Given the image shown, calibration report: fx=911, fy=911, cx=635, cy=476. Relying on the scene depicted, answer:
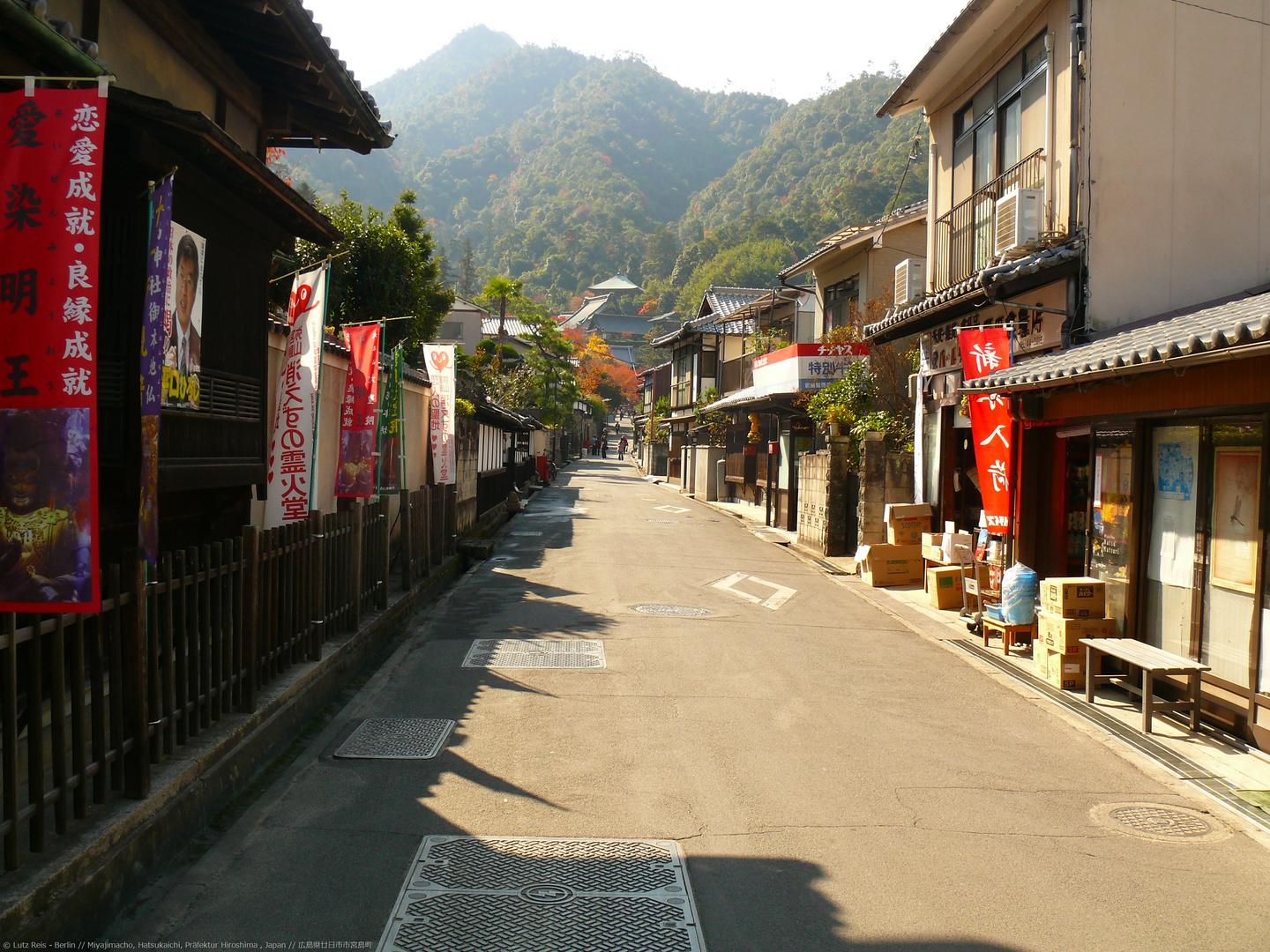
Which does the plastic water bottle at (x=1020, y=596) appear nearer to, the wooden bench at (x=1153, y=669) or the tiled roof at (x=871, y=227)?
the wooden bench at (x=1153, y=669)

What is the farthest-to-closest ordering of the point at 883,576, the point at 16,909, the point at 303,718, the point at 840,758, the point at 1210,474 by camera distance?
the point at 883,576, the point at 1210,474, the point at 303,718, the point at 840,758, the point at 16,909

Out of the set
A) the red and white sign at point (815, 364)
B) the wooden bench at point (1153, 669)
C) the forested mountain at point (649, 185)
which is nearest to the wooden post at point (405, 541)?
the wooden bench at point (1153, 669)

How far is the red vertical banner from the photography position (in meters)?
12.0

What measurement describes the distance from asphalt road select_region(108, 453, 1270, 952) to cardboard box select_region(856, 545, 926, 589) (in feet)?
17.1

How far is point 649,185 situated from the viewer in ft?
552

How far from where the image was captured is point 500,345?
48.5 metres

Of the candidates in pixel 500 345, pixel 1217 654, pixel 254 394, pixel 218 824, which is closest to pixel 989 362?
pixel 1217 654

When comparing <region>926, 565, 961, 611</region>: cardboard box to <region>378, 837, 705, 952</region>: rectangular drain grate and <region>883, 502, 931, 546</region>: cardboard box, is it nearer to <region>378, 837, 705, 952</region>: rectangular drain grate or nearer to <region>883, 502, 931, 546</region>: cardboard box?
<region>883, 502, 931, 546</region>: cardboard box

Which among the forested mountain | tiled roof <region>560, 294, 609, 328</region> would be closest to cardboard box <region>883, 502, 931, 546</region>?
the forested mountain

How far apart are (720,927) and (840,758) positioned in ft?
9.74

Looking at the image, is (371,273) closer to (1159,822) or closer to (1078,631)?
(1078,631)

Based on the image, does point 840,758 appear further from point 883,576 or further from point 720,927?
point 883,576

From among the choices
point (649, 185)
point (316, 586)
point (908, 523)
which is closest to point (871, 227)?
point (908, 523)

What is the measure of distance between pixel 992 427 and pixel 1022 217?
2.80m
